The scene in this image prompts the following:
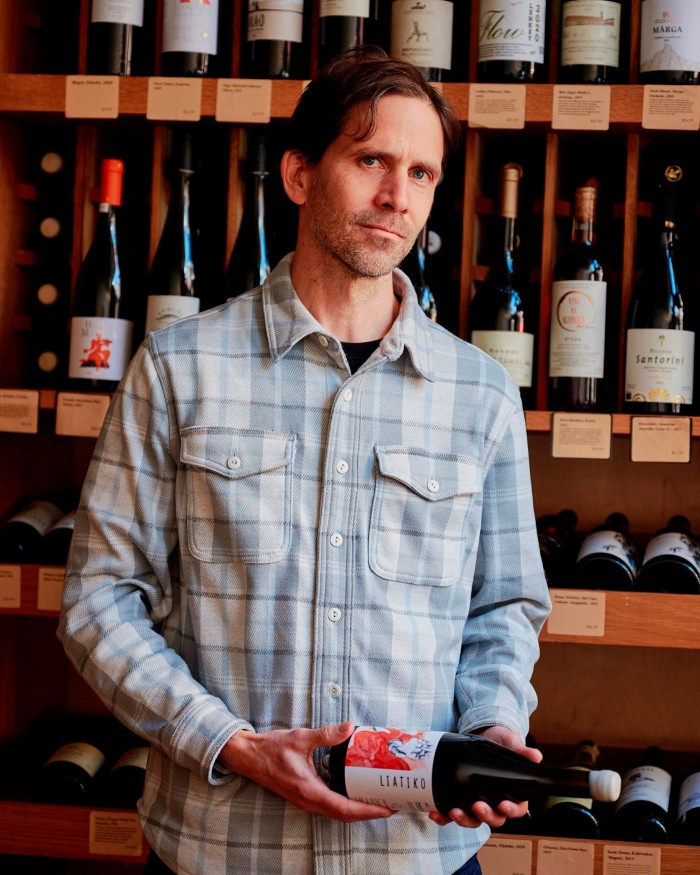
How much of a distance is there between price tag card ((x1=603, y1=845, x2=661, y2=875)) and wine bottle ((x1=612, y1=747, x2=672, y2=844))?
4 centimetres

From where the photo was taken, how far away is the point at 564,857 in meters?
1.54

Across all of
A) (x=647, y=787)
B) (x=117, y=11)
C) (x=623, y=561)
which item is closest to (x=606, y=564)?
(x=623, y=561)

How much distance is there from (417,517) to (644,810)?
2.52ft

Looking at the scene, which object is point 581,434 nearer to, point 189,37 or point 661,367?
point 661,367

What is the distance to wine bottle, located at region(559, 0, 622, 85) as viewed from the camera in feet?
5.32

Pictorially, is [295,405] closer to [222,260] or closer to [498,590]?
[498,590]

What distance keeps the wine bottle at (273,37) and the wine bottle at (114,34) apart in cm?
19

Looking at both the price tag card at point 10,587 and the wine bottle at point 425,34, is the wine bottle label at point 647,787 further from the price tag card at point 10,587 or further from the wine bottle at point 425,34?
the wine bottle at point 425,34

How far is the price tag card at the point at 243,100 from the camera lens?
1597mm

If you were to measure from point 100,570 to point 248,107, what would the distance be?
0.84 metres

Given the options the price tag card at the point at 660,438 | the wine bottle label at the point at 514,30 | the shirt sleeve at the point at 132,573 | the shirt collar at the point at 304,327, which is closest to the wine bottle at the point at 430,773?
the shirt sleeve at the point at 132,573

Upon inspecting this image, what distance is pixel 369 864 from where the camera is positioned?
101cm

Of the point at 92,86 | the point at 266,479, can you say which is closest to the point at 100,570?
the point at 266,479

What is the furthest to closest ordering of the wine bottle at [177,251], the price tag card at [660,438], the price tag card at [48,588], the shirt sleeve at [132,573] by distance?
the wine bottle at [177,251] → the price tag card at [48,588] → the price tag card at [660,438] → the shirt sleeve at [132,573]
